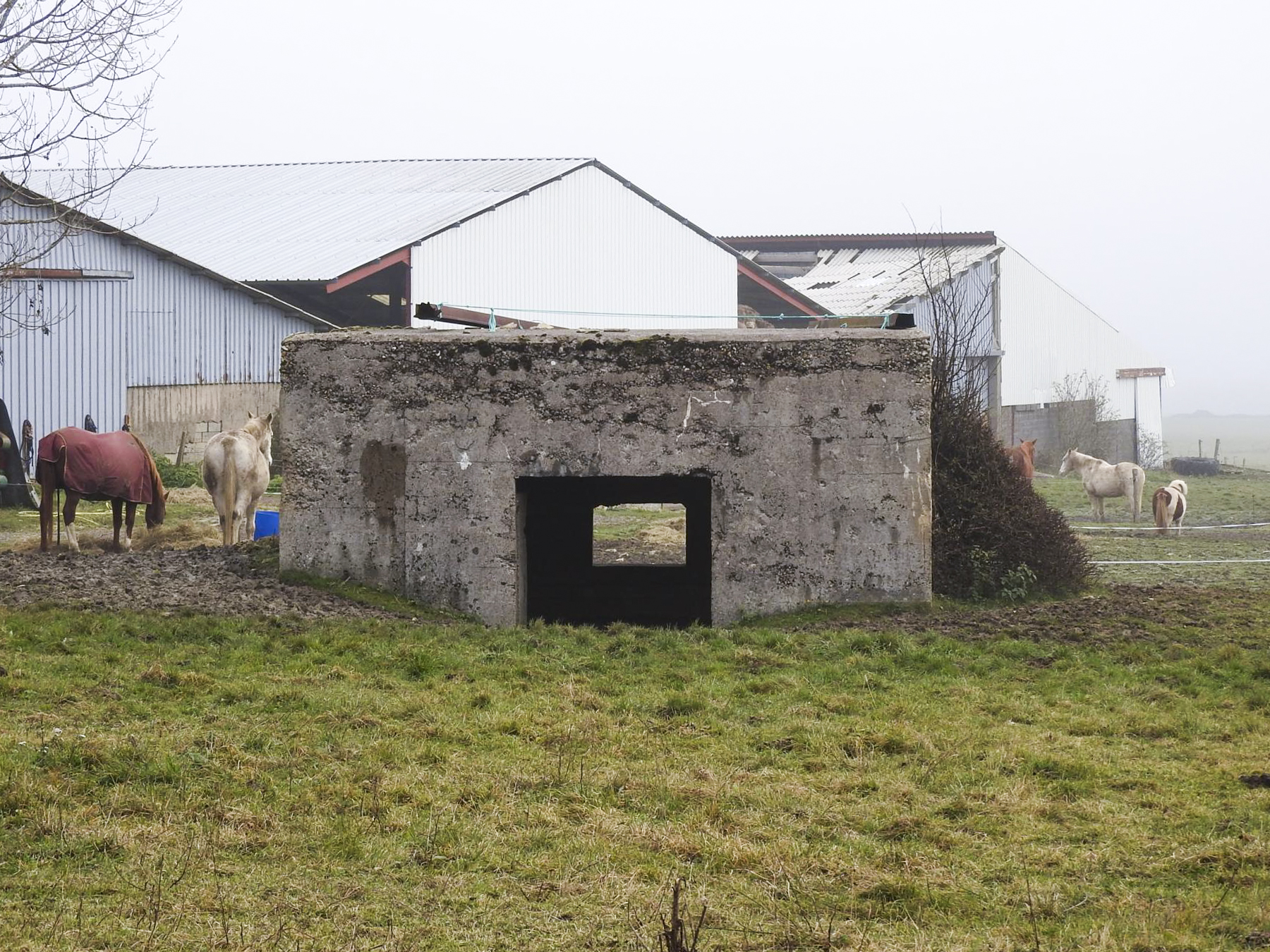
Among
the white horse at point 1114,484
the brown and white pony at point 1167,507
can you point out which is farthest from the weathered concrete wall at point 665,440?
the white horse at point 1114,484

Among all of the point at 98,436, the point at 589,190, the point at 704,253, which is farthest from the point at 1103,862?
the point at 704,253

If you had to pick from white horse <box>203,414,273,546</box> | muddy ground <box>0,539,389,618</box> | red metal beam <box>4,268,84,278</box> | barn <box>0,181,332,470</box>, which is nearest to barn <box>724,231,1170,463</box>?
barn <box>0,181,332,470</box>

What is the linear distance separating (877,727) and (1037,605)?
392cm

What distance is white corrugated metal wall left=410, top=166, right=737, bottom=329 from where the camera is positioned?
86.3 feet

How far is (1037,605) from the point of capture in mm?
10352

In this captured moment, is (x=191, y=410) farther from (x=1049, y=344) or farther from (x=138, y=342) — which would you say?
(x=1049, y=344)

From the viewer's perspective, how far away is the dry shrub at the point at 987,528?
10812 millimetres

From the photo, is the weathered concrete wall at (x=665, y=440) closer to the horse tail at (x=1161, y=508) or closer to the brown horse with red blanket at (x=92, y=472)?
the brown horse with red blanket at (x=92, y=472)

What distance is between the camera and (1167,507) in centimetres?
1894

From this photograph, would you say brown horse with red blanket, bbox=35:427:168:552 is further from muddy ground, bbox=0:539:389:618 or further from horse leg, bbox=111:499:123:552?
muddy ground, bbox=0:539:389:618

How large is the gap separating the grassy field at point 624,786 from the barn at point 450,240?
16223 mm

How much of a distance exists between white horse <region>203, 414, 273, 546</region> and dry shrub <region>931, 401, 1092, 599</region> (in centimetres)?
727

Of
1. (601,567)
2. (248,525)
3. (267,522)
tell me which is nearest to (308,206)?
(267,522)

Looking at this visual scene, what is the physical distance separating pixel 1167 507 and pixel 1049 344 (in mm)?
21439
